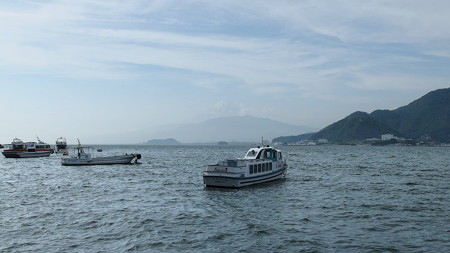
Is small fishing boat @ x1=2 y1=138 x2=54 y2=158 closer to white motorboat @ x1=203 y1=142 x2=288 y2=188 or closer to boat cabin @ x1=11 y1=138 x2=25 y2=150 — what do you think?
boat cabin @ x1=11 y1=138 x2=25 y2=150

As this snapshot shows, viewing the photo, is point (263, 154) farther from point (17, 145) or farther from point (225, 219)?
point (17, 145)

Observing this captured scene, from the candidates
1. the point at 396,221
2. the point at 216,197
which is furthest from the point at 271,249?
the point at 216,197

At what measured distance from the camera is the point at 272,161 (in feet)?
177

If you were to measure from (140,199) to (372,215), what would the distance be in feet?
69.5

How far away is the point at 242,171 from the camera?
1831 inches

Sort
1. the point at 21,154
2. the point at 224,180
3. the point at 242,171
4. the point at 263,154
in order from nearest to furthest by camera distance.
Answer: the point at 224,180 → the point at 242,171 → the point at 263,154 → the point at 21,154

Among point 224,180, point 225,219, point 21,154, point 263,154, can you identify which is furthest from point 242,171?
point 21,154

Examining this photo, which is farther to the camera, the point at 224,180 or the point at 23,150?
the point at 23,150

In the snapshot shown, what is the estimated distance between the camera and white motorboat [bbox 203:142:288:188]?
150 ft

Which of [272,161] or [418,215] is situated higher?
[272,161]

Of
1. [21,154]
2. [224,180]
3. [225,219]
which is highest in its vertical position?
[21,154]

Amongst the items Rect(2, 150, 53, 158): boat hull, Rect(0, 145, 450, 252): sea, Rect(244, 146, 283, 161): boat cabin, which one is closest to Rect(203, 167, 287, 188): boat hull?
Rect(0, 145, 450, 252): sea

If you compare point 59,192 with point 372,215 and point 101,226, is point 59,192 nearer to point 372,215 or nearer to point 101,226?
point 101,226

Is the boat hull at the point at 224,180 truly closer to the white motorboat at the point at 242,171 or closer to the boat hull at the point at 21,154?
the white motorboat at the point at 242,171
